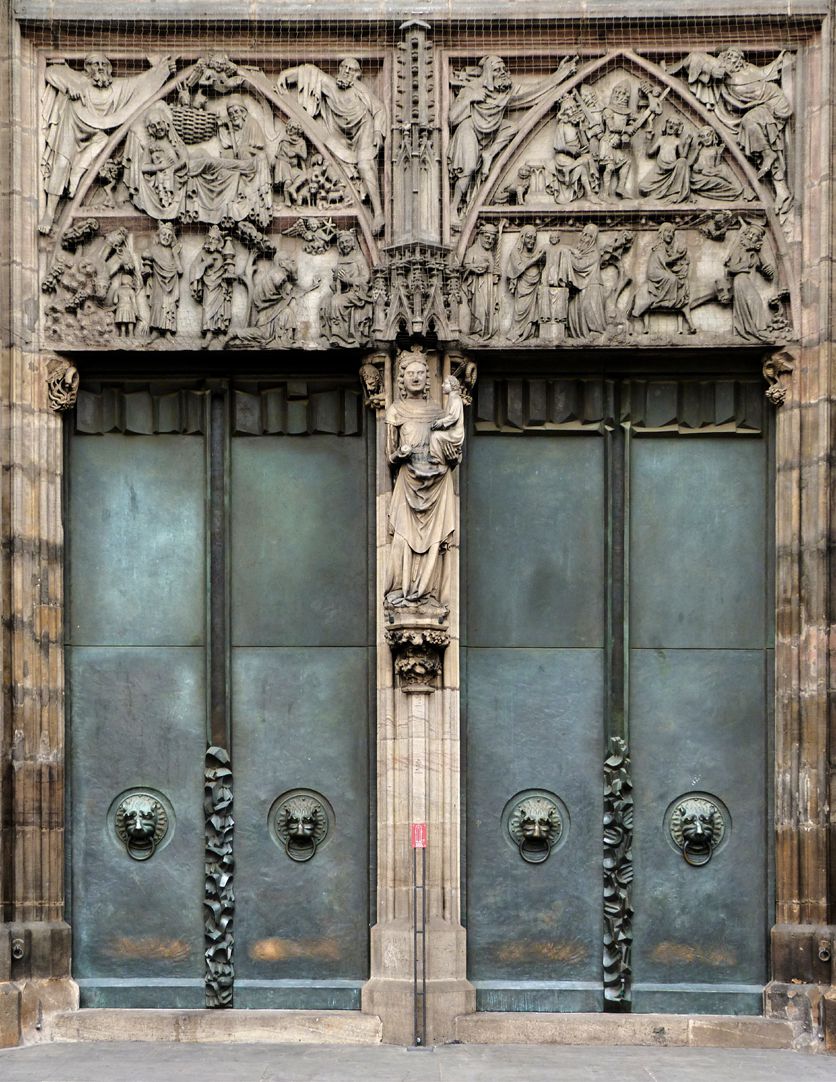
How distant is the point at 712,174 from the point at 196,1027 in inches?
322

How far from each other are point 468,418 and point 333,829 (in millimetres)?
3643

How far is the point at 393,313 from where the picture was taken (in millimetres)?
13664

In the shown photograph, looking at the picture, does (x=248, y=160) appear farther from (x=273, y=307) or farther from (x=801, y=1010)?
(x=801, y=1010)

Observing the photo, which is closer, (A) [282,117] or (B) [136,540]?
(A) [282,117]

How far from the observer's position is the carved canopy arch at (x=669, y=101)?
1408cm

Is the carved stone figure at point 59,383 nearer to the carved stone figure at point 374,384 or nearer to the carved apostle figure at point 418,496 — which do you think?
the carved stone figure at point 374,384

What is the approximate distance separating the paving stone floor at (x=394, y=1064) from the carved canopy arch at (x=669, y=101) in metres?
6.21

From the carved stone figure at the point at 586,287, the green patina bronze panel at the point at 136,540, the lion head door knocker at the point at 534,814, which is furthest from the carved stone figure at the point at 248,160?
the lion head door knocker at the point at 534,814

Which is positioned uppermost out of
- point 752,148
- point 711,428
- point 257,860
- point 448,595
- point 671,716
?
point 752,148

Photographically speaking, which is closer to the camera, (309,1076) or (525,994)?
(309,1076)

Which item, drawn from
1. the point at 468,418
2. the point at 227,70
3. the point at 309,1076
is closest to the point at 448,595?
the point at 468,418

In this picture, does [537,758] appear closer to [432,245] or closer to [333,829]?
[333,829]

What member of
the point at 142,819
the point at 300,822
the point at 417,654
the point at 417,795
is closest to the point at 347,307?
the point at 417,654

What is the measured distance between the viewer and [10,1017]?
13.4 meters
